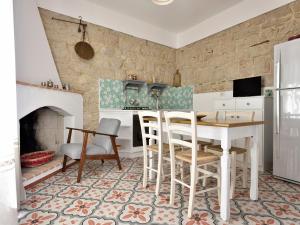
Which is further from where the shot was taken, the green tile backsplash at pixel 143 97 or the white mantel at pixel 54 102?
the green tile backsplash at pixel 143 97

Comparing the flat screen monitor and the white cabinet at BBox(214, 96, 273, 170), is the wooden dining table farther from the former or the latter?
the flat screen monitor

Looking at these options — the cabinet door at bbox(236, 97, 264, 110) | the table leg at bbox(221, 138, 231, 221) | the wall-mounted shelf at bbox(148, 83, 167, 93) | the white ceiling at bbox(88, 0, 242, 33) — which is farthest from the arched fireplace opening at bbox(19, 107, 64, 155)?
the cabinet door at bbox(236, 97, 264, 110)

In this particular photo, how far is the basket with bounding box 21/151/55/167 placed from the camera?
2550mm

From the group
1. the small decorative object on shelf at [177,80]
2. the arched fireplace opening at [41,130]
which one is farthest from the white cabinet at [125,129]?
the small decorative object on shelf at [177,80]

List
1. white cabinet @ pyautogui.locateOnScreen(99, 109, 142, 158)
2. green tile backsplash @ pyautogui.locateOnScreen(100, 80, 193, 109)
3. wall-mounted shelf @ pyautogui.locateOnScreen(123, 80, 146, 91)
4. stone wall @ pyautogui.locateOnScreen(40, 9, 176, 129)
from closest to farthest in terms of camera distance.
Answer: stone wall @ pyautogui.locateOnScreen(40, 9, 176, 129)
white cabinet @ pyautogui.locateOnScreen(99, 109, 142, 158)
green tile backsplash @ pyautogui.locateOnScreen(100, 80, 193, 109)
wall-mounted shelf @ pyautogui.locateOnScreen(123, 80, 146, 91)

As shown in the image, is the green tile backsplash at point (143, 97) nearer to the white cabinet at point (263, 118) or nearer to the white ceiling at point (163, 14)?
the white ceiling at point (163, 14)

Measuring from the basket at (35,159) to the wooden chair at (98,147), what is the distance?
286 millimetres

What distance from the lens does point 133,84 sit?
4234 mm

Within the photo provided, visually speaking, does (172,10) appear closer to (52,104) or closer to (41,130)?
(52,104)

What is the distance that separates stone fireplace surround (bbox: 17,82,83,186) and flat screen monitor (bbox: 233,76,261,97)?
3.01 meters

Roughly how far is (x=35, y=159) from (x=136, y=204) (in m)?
1.69

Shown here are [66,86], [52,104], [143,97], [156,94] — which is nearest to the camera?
[52,104]

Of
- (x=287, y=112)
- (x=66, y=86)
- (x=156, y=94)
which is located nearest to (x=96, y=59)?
(x=66, y=86)

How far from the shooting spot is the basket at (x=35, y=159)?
255 cm
